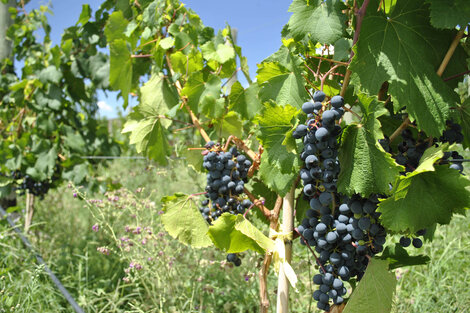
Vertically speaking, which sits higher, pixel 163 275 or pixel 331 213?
pixel 331 213

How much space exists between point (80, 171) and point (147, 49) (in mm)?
1598

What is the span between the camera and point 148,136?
1.73 m

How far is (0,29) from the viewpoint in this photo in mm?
3727

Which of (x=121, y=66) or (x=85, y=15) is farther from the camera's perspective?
(x=85, y=15)

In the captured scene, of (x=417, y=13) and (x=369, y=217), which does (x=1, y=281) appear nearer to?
(x=369, y=217)

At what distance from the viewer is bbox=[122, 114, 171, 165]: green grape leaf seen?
171 centimetres

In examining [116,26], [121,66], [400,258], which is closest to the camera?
[400,258]

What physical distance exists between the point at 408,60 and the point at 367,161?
28 cm

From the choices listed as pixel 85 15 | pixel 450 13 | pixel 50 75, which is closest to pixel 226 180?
pixel 450 13

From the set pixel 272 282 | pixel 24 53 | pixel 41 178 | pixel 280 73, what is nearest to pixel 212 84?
pixel 280 73

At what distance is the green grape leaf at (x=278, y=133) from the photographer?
3.20ft

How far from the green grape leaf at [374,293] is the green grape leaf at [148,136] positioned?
1.09 m

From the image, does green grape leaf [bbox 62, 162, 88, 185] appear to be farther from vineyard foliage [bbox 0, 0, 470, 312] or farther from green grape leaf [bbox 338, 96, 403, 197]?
green grape leaf [bbox 338, 96, 403, 197]

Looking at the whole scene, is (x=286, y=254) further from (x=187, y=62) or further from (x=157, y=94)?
(x=157, y=94)
